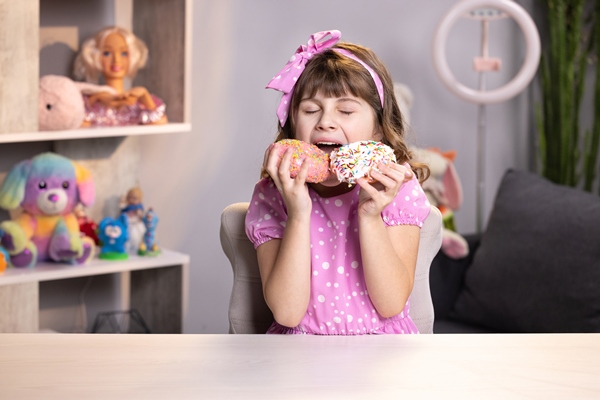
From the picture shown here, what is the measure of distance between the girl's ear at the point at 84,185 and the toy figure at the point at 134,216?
0.14 m

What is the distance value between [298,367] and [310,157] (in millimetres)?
418

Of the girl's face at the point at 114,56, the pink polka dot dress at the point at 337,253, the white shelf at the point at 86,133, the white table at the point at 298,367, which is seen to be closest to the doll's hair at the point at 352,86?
the pink polka dot dress at the point at 337,253

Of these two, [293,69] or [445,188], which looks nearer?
[293,69]

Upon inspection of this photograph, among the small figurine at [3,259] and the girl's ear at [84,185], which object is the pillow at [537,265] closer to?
the girl's ear at [84,185]

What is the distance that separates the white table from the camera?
40.4 inches

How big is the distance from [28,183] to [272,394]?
Answer: 4.99 ft

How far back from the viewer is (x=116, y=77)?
2.48m

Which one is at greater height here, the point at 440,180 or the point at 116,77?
the point at 116,77

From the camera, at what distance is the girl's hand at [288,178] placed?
1.39m

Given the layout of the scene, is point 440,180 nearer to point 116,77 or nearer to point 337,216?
point 116,77

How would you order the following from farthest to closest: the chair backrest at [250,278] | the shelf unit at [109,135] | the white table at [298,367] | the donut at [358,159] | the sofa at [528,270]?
the sofa at [528,270], the shelf unit at [109,135], the chair backrest at [250,278], the donut at [358,159], the white table at [298,367]

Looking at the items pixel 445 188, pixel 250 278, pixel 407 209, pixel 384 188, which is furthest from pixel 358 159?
pixel 445 188

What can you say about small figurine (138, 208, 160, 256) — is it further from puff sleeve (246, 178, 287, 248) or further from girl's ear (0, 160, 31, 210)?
puff sleeve (246, 178, 287, 248)

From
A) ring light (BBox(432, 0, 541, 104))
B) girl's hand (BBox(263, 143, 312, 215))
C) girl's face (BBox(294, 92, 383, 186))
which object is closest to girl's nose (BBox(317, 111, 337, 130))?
girl's face (BBox(294, 92, 383, 186))
